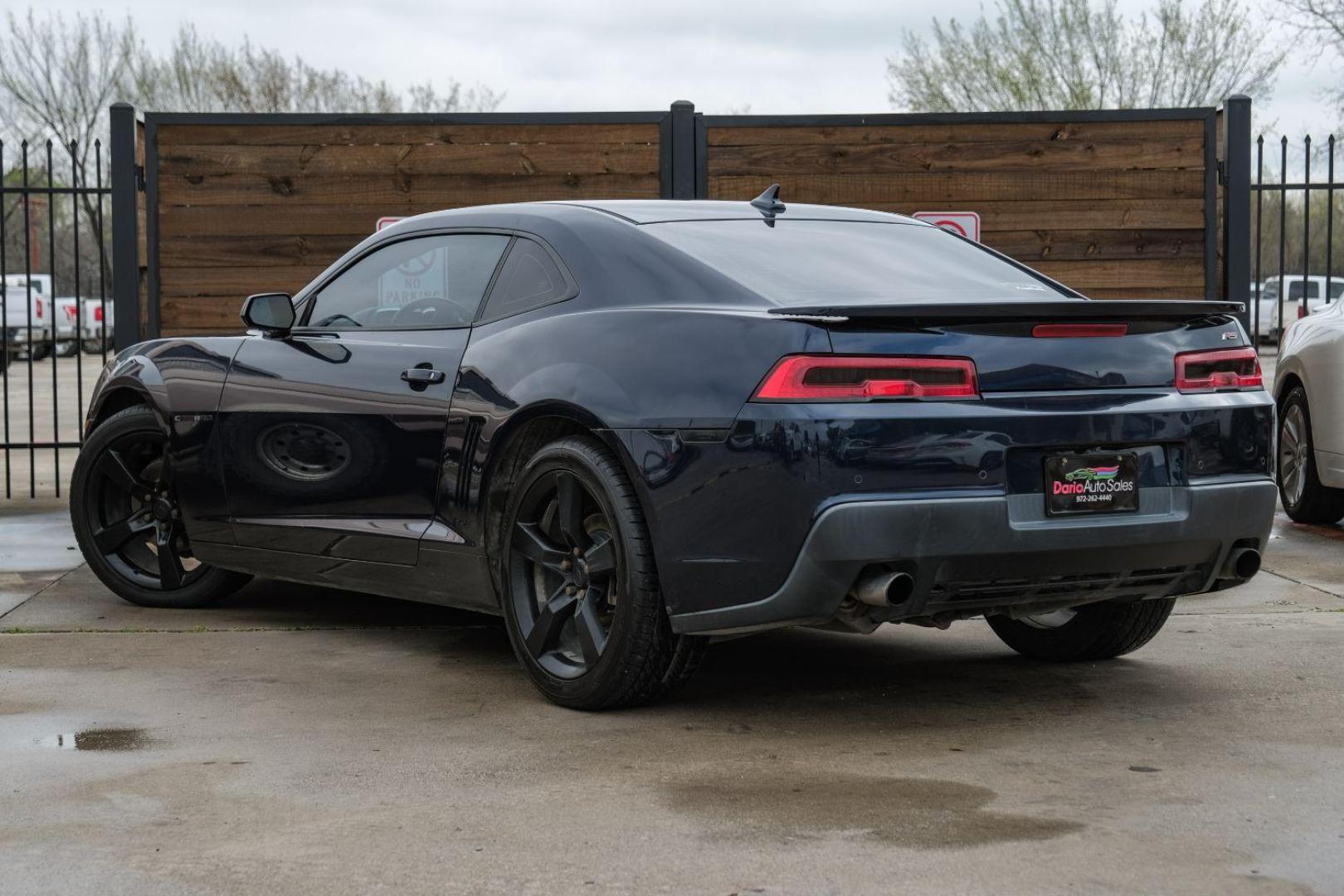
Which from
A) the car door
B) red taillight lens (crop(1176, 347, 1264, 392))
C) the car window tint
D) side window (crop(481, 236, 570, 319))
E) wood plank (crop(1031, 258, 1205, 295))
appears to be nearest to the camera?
red taillight lens (crop(1176, 347, 1264, 392))

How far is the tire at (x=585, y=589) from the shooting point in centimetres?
463

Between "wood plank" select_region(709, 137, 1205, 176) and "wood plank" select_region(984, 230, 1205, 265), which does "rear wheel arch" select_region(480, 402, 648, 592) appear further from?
"wood plank" select_region(984, 230, 1205, 265)

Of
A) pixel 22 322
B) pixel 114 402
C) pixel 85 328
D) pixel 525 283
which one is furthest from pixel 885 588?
pixel 85 328

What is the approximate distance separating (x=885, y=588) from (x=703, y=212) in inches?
67.7

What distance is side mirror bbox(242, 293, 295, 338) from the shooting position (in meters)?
6.07

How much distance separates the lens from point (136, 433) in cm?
677

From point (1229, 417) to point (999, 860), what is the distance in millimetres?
1780

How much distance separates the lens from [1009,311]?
4.45 metres

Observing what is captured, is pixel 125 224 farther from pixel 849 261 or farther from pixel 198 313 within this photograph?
pixel 849 261

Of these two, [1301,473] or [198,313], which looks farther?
[198,313]

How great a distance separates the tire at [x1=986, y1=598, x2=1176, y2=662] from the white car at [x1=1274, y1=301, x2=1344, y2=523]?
3.69 meters

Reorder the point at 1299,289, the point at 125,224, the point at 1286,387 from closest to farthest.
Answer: the point at 1286,387 < the point at 125,224 < the point at 1299,289

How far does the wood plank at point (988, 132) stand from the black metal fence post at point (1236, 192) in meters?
0.19

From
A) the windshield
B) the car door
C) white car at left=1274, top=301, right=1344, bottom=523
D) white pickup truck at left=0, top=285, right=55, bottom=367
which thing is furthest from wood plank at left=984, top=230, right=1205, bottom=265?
white pickup truck at left=0, top=285, right=55, bottom=367
